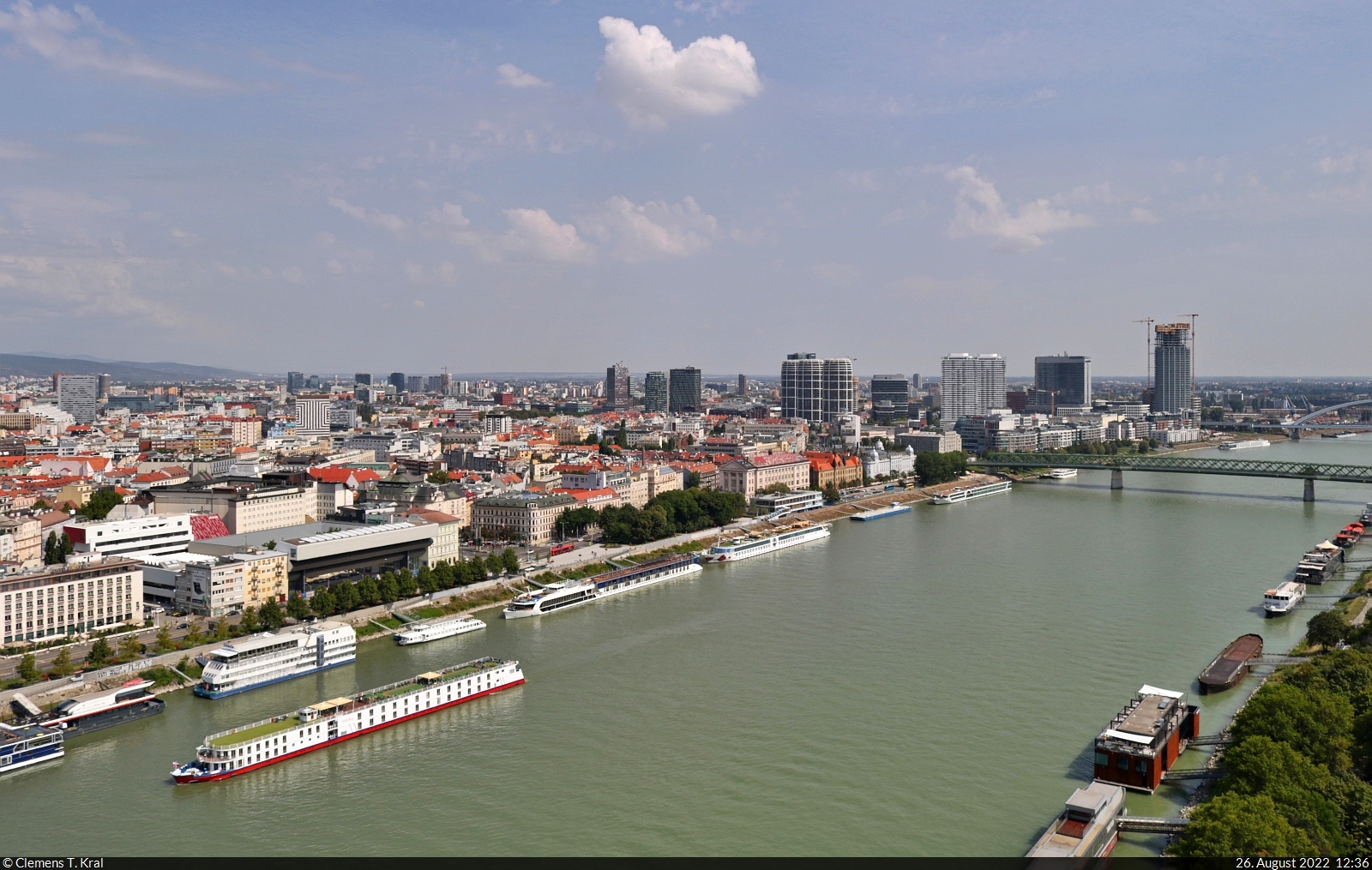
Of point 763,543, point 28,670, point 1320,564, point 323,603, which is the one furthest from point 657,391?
point 28,670

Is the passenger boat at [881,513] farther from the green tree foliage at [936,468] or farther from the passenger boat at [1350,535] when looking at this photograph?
the passenger boat at [1350,535]

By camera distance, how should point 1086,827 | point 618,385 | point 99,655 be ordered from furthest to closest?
1. point 618,385
2. point 99,655
3. point 1086,827

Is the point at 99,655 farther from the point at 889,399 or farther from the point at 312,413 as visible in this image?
the point at 889,399

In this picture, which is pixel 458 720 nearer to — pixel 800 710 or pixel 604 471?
pixel 800 710

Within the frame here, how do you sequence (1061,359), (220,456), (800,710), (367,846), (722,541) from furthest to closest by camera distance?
1. (1061,359)
2. (220,456)
3. (722,541)
4. (800,710)
5. (367,846)

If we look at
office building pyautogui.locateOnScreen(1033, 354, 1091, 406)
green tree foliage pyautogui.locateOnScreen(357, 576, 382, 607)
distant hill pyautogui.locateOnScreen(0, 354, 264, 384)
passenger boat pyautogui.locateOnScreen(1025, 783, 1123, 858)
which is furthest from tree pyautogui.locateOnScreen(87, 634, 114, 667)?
distant hill pyautogui.locateOnScreen(0, 354, 264, 384)

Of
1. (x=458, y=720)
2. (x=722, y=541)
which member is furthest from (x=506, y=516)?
(x=458, y=720)
